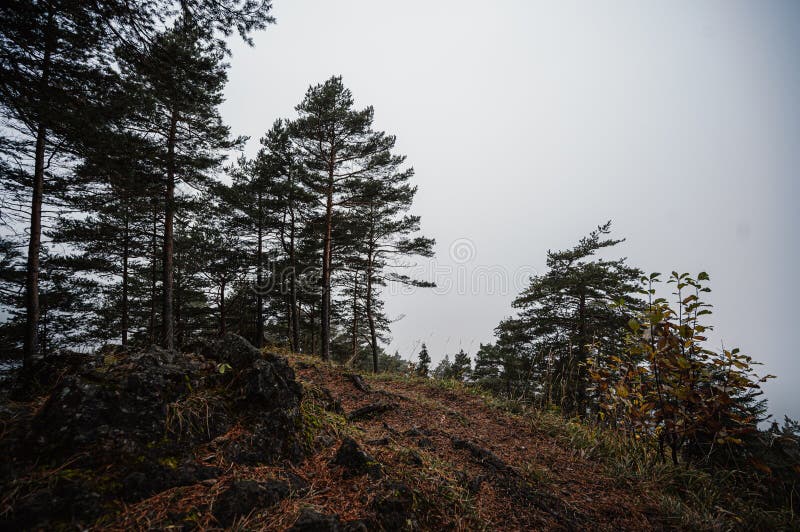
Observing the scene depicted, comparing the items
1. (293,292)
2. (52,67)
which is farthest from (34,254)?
(293,292)

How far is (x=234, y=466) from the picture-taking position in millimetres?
1855

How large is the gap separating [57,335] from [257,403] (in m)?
20.6

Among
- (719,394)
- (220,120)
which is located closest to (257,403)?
(719,394)

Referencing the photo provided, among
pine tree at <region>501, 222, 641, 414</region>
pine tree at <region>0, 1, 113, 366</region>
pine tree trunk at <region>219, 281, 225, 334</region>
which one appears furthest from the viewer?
pine tree trunk at <region>219, 281, 225, 334</region>

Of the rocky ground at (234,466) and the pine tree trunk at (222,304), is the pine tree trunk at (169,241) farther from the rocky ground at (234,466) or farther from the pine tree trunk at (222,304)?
the rocky ground at (234,466)

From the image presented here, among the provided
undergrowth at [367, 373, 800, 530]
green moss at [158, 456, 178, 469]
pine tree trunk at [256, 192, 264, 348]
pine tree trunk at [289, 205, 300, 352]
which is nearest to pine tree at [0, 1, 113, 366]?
green moss at [158, 456, 178, 469]

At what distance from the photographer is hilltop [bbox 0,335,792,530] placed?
1394 millimetres

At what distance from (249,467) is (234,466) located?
10 cm

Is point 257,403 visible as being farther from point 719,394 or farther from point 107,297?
point 107,297

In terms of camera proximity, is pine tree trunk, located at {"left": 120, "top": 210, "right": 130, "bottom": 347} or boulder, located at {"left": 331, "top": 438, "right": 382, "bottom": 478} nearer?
boulder, located at {"left": 331, "top": 438, "right": 382, "bottom": 478}

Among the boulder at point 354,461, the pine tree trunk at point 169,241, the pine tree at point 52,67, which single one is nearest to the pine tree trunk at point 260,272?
the pine tree trunk at point 169,241

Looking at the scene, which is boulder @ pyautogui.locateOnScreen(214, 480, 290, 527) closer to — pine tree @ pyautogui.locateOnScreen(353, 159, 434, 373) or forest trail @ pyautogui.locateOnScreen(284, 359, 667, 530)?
forest trail @ pyautogui.locateOnScreen(284, 359, 667, 530)

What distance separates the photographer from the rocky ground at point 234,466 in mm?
1379

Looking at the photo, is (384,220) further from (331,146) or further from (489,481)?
(489,481)
